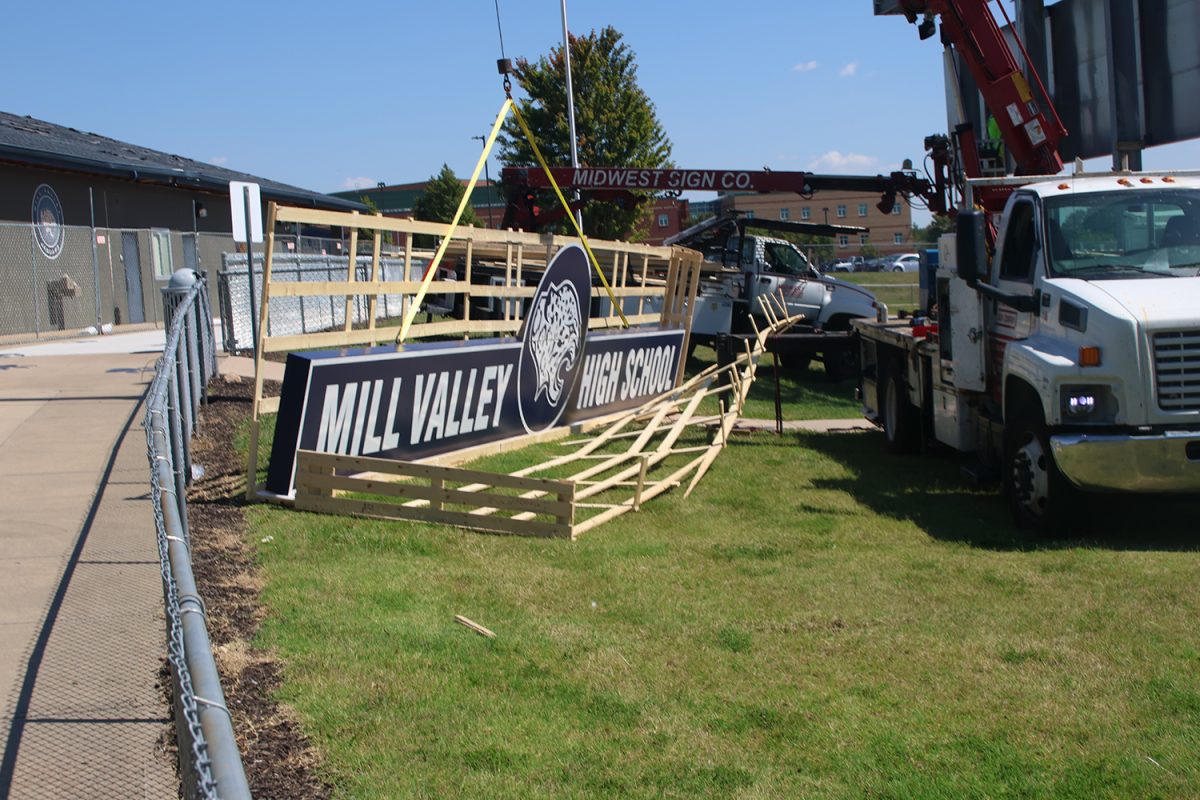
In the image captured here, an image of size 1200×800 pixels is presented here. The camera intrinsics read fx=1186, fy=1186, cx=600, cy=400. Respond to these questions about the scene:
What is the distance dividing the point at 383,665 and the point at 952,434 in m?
7.10

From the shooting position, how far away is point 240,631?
5926mm

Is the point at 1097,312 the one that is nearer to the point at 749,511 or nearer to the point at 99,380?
the point at 749,511

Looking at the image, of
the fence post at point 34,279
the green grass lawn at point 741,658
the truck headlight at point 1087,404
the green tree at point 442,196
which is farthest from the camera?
the green tree at point 442,196

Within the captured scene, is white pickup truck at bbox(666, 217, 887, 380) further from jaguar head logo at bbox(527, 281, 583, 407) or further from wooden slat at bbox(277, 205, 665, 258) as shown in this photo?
jaguar head logo at bbox(527, 281, 583, 407)

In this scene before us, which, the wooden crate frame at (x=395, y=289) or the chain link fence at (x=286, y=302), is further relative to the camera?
the chain link fence at (x=286, y=302)

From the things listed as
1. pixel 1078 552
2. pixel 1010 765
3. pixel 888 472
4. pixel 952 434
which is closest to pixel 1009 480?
pixel 1078 552

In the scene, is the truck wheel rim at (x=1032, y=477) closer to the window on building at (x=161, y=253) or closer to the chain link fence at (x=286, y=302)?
the chain link fence at (x=286, y=302)

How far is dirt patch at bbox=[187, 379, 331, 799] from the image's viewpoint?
14.5 feet

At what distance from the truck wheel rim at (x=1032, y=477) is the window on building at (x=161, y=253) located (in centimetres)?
2229

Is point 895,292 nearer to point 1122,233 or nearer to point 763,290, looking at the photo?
point 763,290

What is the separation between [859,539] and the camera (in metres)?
8.77

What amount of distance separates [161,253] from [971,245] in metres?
22.2

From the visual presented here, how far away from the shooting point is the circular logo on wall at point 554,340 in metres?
12.0

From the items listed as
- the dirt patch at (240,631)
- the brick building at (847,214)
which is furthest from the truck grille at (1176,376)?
the brick building at (847,214)
